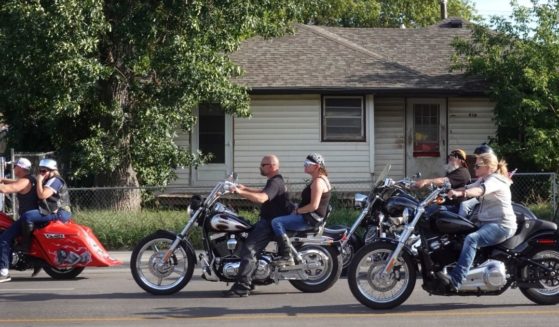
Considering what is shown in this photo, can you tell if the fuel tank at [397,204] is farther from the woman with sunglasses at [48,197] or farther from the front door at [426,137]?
the front door at [426,137]

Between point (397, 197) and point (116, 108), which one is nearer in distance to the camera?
point (397, 197)

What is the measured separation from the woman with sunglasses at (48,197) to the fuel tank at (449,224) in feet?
17.5

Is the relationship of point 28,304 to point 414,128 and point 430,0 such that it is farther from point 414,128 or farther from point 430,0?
point 430,0

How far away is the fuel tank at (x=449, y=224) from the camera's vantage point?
9.84 meters

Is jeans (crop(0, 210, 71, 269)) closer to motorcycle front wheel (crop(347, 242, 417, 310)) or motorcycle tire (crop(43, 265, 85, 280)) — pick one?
motorcycle tire (crop(43, 265, 85, 280))

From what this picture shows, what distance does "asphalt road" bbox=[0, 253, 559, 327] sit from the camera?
31.0 feet

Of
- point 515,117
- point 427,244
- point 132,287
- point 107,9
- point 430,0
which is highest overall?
point 430,0

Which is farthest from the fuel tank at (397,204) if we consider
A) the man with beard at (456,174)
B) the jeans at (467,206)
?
the jeans at (467,206)

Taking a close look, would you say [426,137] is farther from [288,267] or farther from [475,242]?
[475,242]

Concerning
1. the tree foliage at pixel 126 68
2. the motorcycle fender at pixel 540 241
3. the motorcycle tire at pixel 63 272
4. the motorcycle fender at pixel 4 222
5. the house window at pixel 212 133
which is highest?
the tree foliage at pixel 126 68

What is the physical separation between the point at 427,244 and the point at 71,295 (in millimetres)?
4487

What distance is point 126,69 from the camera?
19297 mm

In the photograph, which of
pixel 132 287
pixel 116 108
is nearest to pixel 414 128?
pixel 116 108

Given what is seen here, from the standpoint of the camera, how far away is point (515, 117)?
2095 cm
